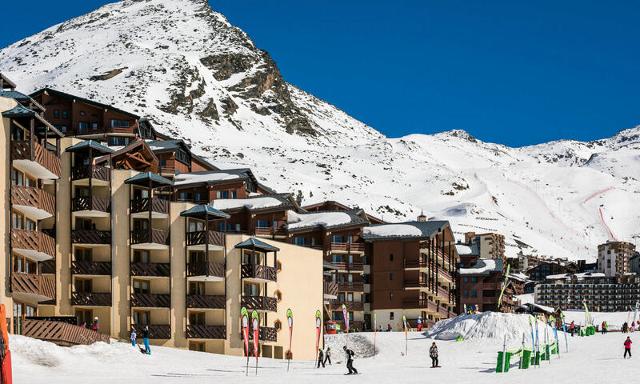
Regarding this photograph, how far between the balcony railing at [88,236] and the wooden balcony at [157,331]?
215 inches

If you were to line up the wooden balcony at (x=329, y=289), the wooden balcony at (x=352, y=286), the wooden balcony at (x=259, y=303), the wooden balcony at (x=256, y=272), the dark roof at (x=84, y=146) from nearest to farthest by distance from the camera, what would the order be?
1. the dark roof at (x=84, y=146)
2. the wooden balcony at (x=259, y=303)
3. the wooden balcony at (x=256, y=272)
4. the wooden balcony at (x=329, y=289)
5. the wooden balcony at (x=352, y=286)

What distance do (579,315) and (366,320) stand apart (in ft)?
220

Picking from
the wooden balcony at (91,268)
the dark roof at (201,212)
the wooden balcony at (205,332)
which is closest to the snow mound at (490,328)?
the wooden balcony at (205,332)

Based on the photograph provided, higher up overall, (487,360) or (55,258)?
(55,258)

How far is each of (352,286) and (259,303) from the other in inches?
1428

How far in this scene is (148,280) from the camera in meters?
71.9

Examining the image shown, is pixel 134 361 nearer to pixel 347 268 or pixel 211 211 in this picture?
pixel 211 211

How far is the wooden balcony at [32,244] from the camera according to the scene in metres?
58.0

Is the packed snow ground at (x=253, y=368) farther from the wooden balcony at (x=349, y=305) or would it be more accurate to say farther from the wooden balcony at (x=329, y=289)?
the wooden balcony at (x=349, y=305)

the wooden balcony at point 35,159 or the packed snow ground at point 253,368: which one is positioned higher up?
the wooden balcony at point 35,159

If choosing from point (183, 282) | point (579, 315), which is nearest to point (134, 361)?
point (183, 282)

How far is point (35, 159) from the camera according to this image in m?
59.2

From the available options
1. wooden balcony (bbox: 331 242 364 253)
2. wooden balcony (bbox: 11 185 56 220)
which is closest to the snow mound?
wooden balcony (bbox: 331 242 364 253)

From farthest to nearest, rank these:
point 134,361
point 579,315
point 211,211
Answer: point 579,315 → point 211,211 → point 134,361
